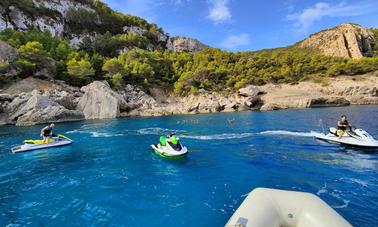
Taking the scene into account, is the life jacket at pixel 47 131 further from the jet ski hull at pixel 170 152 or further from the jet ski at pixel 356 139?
the jet ski at pixel 356 139

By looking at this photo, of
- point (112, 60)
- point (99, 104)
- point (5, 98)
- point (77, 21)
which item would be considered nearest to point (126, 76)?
point (112, 60)

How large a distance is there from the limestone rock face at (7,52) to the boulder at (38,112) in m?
16.8

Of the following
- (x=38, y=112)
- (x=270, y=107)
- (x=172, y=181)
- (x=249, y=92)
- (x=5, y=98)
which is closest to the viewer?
(x=172, y=181)

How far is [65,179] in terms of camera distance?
12.3 metres

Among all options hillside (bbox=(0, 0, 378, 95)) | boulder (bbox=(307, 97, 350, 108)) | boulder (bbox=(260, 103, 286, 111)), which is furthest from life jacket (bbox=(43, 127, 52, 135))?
boulder (bbox=(307, 97, 350, 108))

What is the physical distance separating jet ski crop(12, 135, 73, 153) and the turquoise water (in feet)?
2.29

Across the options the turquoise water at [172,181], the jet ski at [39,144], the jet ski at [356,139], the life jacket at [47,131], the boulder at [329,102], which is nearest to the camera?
the turquoise water at [172,181]

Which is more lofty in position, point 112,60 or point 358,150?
point 112,60

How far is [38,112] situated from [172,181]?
35894 millimetres

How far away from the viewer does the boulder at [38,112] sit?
1506 inches

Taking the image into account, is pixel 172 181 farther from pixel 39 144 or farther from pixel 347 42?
pixel 347 42

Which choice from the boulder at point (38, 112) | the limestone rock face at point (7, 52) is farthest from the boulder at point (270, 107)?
the limestone rock face at point (7, 52)

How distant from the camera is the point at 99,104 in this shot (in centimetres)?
4775

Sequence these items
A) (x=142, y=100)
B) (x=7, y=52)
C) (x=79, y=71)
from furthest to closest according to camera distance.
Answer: (x=142, y=100), (x=79, y=71), (x=7, y=52)
